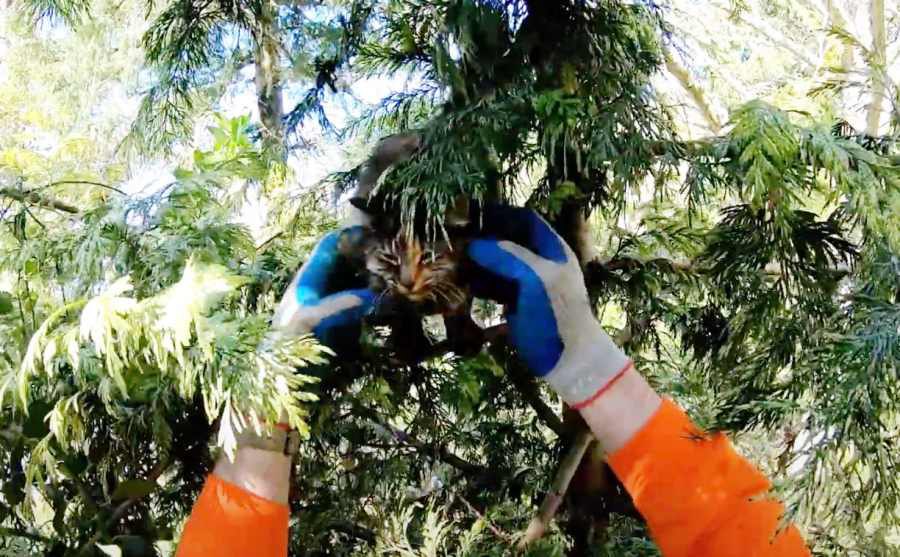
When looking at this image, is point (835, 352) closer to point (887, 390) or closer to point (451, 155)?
point (887, 390)

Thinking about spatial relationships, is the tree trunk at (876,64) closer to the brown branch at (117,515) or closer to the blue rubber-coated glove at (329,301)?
the blue rubber-coated glove at (329,301)

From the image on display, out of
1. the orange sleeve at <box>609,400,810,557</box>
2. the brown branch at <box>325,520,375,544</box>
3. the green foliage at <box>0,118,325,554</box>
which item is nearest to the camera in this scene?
the green foliage at <box>0,118,325,554</box>

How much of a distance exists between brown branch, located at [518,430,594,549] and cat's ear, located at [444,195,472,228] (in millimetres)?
268

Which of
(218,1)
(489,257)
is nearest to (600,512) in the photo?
(489,257)

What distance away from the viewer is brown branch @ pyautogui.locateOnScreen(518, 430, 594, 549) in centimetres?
82

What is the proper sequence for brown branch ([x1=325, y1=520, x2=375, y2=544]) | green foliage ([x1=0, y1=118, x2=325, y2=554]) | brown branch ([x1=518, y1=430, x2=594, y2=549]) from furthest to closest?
brown branch ([x1=325, y1=520, x2=375, y2=544]) < brown branch ([x1=518, y1=430, x2=594, y2=549]) < green foliage ([x1=0, y1=118, x2=325, y2=554])

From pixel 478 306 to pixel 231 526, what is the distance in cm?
45

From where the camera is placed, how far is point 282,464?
28.6 inches

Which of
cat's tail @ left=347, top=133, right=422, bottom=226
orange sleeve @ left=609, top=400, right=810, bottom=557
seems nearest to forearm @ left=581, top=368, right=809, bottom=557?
orange sleeve @ left=609, top=400, right=810, bottom=557

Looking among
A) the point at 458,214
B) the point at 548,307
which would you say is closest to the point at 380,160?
the point at 458,214

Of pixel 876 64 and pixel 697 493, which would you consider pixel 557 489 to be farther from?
pixel 876 64

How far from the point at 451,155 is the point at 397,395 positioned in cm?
31

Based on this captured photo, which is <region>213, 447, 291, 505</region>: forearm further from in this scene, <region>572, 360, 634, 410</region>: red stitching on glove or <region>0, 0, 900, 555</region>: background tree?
<region>572, 360, 634, 410</region>: red stitching on glove

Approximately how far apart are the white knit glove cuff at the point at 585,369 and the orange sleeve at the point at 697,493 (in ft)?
0.17
